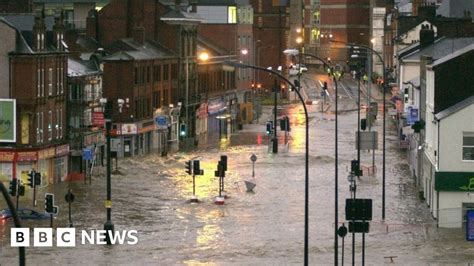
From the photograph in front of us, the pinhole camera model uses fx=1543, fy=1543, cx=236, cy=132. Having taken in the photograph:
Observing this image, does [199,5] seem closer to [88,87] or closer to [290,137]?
[290,137]

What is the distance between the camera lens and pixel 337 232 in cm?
4997

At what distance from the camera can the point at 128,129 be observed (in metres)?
105

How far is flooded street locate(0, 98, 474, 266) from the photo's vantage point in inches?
2151

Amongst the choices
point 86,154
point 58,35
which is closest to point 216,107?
point 58,35

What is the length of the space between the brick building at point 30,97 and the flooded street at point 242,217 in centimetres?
184

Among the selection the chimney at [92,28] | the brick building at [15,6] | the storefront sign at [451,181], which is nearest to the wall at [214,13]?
the chimney at [92,28]

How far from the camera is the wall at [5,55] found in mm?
82312

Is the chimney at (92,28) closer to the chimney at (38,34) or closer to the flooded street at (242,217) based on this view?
the flooded street at (242,217)

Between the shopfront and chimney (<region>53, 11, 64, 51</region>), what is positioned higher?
chimney (<region>53, 11, 64, 51</region>)

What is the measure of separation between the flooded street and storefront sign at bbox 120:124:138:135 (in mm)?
3664

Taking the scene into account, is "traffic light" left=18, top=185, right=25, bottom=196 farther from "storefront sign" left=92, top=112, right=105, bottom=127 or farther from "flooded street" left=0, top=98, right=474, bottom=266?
"storefront sign" left=92, top=112, right=105, bottom=127

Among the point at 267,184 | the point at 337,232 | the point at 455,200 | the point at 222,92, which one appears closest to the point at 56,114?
the point at 267,184

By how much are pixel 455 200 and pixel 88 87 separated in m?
36.3

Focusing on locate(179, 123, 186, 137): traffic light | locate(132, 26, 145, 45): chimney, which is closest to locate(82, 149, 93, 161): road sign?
locate(179, 123, 186, 137): traffic light
